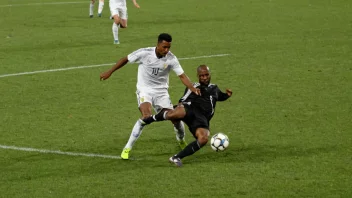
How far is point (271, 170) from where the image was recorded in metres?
12.8

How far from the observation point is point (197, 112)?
1352 centimetres

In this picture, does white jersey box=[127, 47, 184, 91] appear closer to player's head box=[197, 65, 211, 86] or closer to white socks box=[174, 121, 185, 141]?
player's head box=[197, 65, 211, 86]

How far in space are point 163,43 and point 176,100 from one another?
4522 mm

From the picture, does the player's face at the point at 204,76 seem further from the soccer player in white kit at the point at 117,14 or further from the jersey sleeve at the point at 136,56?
the soccer player in white kit at the point at 117,14

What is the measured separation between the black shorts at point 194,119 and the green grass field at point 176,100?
21.4 inches

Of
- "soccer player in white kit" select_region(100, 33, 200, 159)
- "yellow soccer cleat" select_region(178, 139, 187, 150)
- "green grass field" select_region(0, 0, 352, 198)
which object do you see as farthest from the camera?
"yellow soccer cleat" select_region(178, 139, 187, 150)

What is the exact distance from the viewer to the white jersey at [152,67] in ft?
45.4

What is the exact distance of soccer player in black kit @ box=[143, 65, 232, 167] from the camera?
13.0 meters

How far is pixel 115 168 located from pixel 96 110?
4.26 meters

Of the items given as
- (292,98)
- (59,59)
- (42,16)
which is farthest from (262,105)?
(42,16)

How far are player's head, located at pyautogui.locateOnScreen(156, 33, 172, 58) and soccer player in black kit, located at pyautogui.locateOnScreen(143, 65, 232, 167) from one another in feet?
2.03

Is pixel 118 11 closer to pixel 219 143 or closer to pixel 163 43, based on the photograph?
pixel 163 43

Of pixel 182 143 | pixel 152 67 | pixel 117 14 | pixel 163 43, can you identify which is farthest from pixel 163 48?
pixel 117 14

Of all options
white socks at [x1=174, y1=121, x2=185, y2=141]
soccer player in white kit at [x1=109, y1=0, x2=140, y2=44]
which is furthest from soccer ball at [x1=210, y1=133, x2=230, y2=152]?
soccer player in white kit at [x1=109, y1=0, x2=140, y2=44]
